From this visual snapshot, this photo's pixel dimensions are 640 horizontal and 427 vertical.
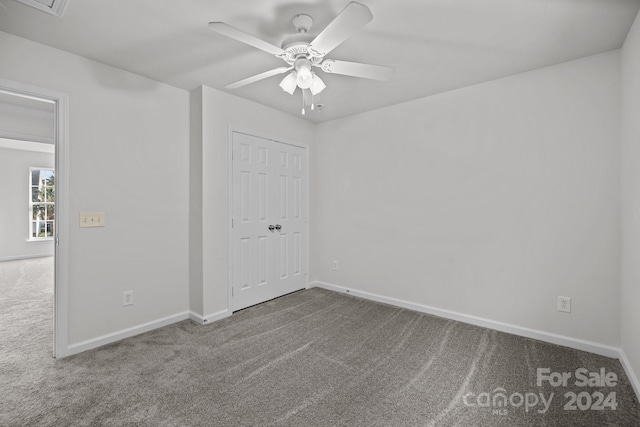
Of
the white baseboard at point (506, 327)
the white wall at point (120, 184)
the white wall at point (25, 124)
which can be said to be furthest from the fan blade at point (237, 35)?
the white wall at point (25, 124)

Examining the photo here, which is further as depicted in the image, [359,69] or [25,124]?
[25,124]

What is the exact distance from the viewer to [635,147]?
74.5 inches

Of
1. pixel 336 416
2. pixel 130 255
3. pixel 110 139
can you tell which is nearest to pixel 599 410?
pixel 336 416

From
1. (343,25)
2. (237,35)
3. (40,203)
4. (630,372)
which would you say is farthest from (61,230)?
(40,203)

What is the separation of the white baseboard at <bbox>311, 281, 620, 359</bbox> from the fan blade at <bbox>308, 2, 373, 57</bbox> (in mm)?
2774

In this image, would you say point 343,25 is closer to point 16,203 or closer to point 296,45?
point 296,45

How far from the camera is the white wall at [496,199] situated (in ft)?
7.70

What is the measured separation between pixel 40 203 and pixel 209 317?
6.35m

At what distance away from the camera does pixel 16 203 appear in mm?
6215

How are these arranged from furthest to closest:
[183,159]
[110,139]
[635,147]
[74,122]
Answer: [183,159]
[110,139]
[74,122]
[635,147]

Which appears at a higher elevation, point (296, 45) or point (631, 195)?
point (296, 45)

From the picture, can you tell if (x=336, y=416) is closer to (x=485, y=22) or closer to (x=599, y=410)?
(x=599, y=410)

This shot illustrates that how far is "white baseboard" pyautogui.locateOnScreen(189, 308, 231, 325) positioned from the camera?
2.96m

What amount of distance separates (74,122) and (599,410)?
4.11m
